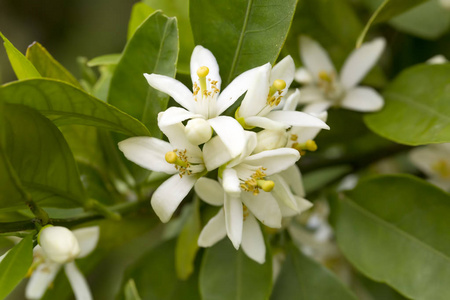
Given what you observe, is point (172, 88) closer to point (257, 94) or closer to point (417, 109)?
point (257, 94)

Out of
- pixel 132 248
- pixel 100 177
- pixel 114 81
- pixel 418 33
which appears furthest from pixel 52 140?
pixel 132 248

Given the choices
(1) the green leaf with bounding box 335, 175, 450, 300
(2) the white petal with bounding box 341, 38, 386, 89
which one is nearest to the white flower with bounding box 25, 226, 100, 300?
(1) the green leaf with bounding box 335, 175, 450, 300

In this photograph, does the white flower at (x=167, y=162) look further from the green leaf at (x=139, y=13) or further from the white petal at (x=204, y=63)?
the green leaf at (x=139, y=13)

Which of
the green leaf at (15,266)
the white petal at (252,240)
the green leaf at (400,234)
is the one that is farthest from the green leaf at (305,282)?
the green leaf at (15,266)

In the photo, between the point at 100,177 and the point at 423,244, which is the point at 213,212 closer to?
the point at 100,177

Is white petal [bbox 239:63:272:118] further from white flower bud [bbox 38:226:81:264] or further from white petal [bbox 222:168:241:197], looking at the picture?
white flower bud [bbox 38:226:81:264]

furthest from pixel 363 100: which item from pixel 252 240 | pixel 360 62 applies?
pixel 252 240

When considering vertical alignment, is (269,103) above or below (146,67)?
below
